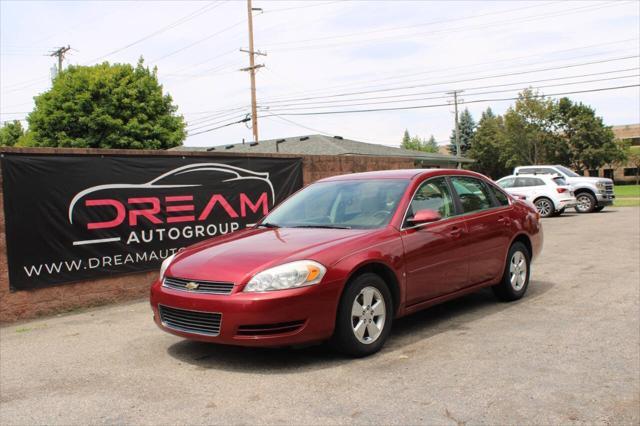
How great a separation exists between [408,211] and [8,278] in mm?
4862

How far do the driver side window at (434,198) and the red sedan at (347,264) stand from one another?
1 cm

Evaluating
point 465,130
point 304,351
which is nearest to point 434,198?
point 304,351

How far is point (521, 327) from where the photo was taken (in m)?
5.78

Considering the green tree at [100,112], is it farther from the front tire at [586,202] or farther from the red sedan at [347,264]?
the red sedan at [347,264]

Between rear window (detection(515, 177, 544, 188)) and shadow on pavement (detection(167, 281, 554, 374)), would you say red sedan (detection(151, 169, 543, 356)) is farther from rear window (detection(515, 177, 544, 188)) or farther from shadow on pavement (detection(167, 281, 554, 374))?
rear window (detection(515, 177, 544, 188))

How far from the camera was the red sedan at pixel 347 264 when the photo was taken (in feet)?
14.8

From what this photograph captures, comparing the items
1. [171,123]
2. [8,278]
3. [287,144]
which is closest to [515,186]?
[287,144]

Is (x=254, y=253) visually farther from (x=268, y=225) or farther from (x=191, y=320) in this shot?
(x=268, y=225)

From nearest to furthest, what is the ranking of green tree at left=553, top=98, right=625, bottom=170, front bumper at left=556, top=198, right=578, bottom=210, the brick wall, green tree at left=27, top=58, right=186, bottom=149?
the brick wall → front bumper at left=556, top=198, right=578, bottom=210 → green tree at left=27, top=58, right=186, bottom=149 → green tree at left=553, top=98, right=625, bottom=170

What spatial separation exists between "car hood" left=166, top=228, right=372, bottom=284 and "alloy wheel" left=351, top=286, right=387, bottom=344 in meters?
0.44

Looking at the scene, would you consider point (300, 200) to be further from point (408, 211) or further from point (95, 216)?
point (95, 216)

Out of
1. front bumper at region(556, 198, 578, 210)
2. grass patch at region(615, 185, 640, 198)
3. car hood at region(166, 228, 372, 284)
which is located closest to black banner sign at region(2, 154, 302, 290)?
car hood at region(166, 228, 372, 284)

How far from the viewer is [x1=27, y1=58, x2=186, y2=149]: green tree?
35.0 metres

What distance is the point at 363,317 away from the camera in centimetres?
488
